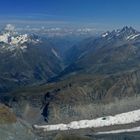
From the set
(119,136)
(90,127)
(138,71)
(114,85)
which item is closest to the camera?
(119,136)

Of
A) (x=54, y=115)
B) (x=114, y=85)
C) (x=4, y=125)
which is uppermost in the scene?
(x=114, y=85)

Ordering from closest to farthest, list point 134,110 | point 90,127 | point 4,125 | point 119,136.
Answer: point 4,125 < point 119,136 < point 90,127 < point 134,110

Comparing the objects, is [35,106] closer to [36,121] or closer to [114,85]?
[36,121]

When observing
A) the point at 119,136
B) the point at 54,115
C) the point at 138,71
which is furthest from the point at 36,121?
the point at 138,71

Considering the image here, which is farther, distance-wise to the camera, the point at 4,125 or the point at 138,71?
the point at 138,71

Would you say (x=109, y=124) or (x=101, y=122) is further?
(x=101, y=122)

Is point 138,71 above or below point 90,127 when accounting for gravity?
above

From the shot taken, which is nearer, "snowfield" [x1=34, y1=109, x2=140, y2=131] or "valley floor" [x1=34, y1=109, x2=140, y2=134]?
"valley floor" [x1=34, y1=109, x2=140, y2=134]

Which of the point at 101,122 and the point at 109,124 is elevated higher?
the point at 101,122

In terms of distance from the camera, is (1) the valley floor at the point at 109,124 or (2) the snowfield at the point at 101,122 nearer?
(1) the valley floor at the point at 109,124

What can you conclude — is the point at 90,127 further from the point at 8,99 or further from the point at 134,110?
the point at 8,99
